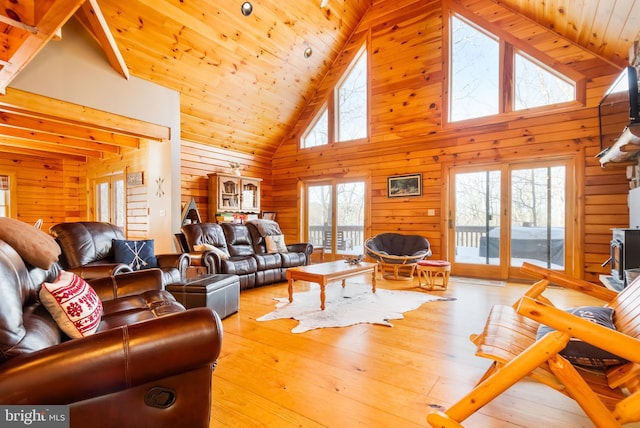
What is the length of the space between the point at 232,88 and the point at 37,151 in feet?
15.5

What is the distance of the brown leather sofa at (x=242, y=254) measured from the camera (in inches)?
157

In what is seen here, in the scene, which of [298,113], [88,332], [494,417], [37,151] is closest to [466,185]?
[298,113]

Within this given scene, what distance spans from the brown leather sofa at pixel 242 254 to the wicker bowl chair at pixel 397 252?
3.82ft

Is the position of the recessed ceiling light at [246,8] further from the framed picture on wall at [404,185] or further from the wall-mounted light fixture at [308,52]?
the framed picture on wall at [404,185]

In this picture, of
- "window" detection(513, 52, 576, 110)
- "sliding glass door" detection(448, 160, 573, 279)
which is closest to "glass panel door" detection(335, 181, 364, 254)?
"sliding glass door" detection(448, 160, 573, 279)

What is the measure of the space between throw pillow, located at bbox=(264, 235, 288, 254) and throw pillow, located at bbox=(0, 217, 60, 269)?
3.55 metres

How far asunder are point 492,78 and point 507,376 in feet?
17.2

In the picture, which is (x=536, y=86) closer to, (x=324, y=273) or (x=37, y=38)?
(x=324, y=273)

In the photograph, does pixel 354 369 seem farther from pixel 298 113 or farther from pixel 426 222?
pixel 298 113

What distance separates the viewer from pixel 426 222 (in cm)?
563

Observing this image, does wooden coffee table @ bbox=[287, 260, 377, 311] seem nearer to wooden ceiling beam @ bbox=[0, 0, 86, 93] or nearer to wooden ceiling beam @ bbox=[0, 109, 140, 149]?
wooden ceiling beam @ bbox=[0, 0, 86, 93]

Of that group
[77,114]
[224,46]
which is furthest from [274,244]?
[224,46]

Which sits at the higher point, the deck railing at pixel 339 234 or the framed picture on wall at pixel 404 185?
the framed picture on wall at pixel 404 185

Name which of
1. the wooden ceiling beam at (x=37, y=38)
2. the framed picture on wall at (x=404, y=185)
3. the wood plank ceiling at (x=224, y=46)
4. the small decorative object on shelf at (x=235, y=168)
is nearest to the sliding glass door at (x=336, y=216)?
the framed picture on wall at (x=404, y=185)
